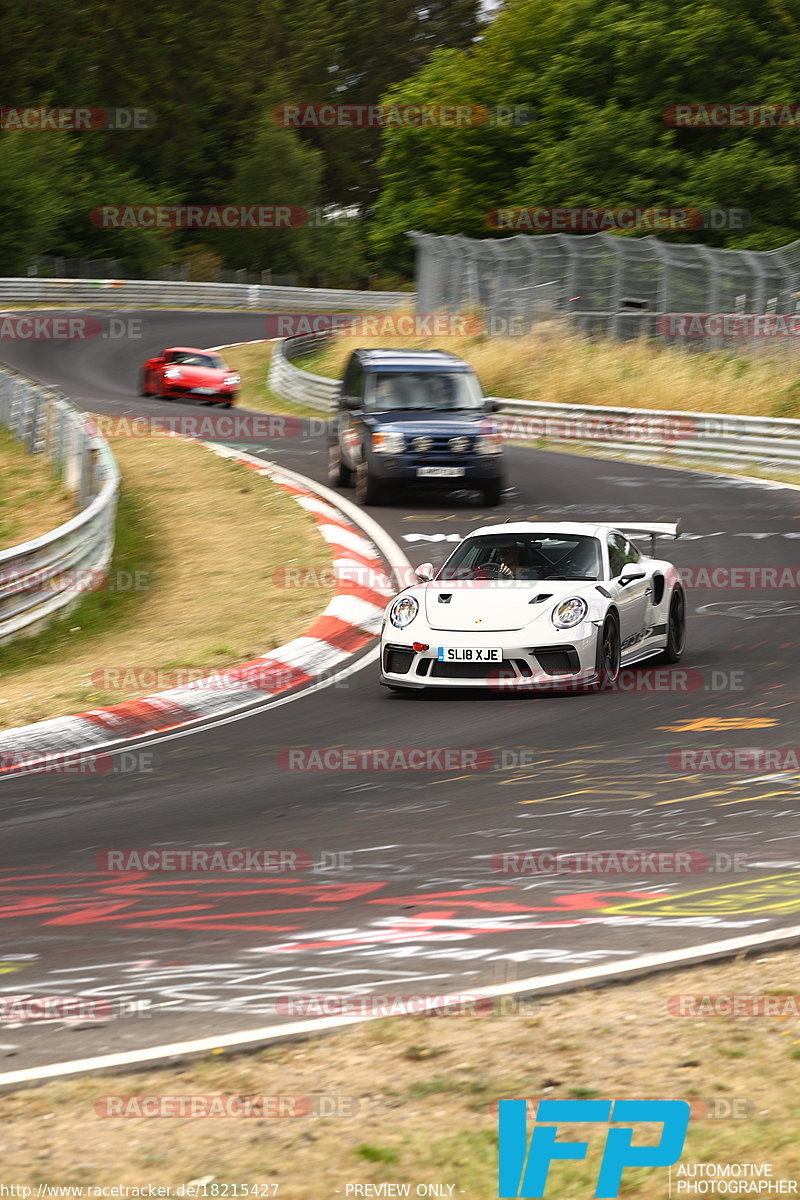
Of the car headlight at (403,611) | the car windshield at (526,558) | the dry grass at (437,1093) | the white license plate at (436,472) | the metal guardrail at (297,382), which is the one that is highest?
the dry grass at (437,1093)

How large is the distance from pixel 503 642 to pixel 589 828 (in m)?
3.76

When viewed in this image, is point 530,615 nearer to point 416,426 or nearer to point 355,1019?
point 355,1019

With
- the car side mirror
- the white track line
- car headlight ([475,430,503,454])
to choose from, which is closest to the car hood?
the car side mirror

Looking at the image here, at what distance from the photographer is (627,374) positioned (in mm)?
32344

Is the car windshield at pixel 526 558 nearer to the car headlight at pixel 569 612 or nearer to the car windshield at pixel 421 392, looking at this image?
the car headlight at pixel 569 612

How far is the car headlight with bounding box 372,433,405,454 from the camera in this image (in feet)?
68.6

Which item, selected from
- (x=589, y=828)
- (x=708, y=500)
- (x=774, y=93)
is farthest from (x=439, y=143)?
(x=589, y=828)

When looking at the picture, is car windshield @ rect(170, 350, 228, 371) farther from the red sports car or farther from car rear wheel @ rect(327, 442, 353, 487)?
car rear wheel @ rect(327, 442, 353, 487)

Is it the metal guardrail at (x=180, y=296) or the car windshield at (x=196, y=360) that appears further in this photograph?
the metal guardrail at (x=180, y=296)

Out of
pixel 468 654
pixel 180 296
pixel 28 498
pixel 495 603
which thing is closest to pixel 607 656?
pixel 495 603

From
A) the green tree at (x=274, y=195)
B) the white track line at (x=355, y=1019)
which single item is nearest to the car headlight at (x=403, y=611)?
the white track line at (x=355, y=1019)

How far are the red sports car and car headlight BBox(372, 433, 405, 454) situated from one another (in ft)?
49.0

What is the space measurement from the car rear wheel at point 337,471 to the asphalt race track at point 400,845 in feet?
32.5

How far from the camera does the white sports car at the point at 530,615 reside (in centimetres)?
1156
